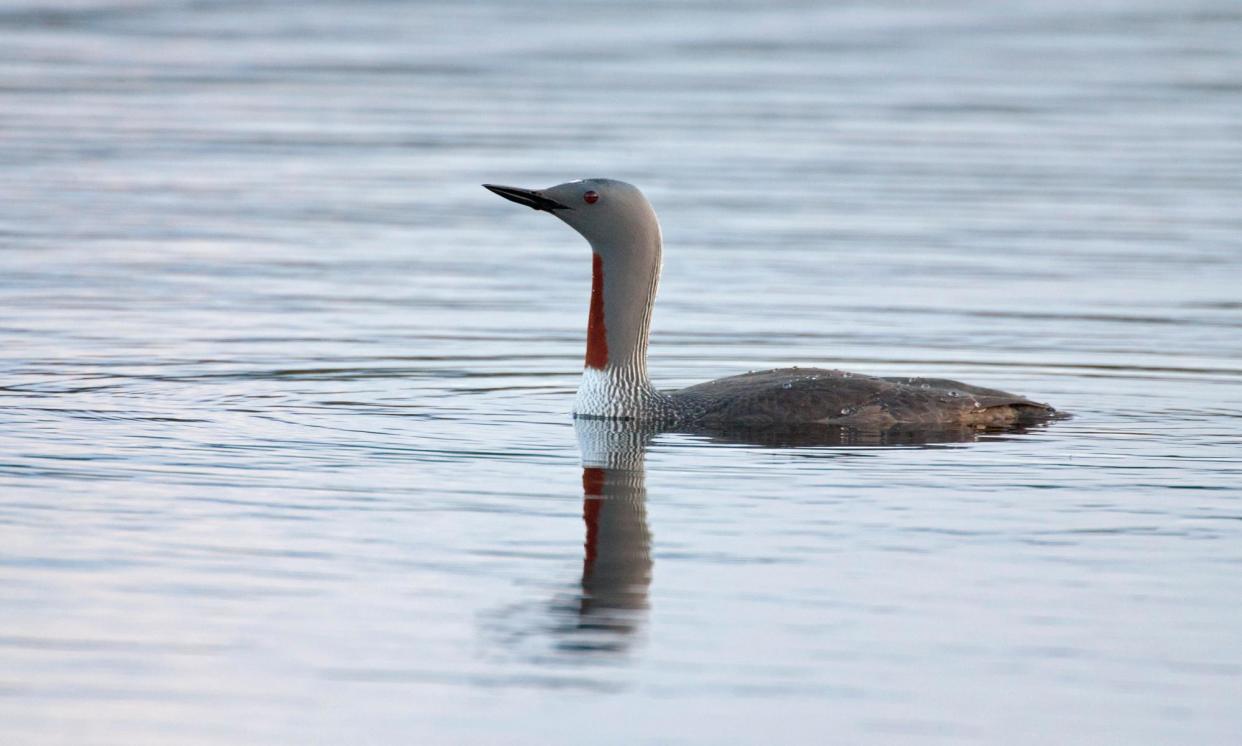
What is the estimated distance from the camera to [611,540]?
7121 mm

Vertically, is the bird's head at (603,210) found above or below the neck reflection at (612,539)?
above

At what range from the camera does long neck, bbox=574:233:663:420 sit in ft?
31.6

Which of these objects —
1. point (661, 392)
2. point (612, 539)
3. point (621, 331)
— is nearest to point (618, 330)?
point (621, 331)

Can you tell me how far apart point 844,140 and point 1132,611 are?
1436cm

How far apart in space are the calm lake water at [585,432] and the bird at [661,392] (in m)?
0.28

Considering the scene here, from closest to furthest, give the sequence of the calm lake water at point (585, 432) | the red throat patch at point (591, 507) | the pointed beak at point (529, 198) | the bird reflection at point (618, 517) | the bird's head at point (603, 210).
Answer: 1. the calm lake water at point (585, 432)
2. the bird reflection at point (618, 517)
3. the red throat patch at point (591, 507)
4. the pointed beak at point (529, 198)
5. the bird's head at point (603, 210)

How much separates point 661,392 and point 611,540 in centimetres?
262

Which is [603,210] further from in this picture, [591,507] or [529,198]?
[591,507]

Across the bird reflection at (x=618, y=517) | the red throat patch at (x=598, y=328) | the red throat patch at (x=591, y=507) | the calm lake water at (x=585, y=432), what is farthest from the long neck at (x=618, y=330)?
the red throat patch at (x=591, y=507)

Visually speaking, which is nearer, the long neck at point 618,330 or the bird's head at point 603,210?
the bird's head at point 603,210

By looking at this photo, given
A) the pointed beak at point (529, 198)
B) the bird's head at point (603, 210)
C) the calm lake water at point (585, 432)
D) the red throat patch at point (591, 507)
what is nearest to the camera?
the calm lake water at point (585, 432)

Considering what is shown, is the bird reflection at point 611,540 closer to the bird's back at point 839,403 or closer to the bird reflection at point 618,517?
the bird reflection at point 618,517

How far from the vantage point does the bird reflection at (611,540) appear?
20.0 ft

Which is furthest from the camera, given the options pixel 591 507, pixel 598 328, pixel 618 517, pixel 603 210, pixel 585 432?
pixel 598 328
